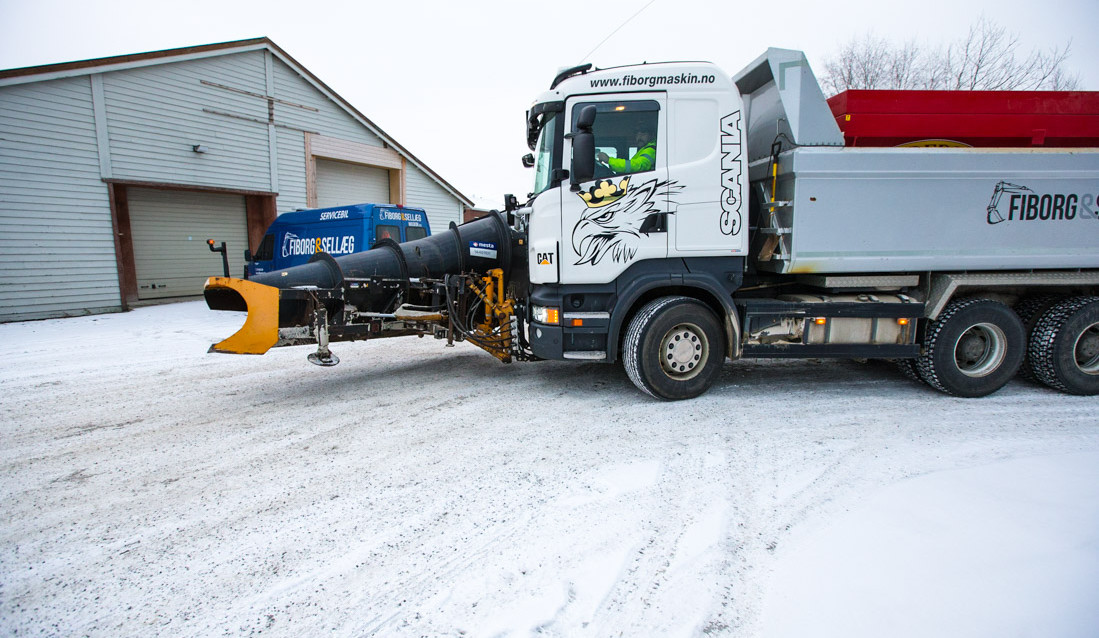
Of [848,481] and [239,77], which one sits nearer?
[848,481]

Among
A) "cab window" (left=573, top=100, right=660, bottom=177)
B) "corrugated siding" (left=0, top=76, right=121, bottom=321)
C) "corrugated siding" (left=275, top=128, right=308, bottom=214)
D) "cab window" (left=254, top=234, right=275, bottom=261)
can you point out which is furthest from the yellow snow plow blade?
"corrugated siding" (left=275, top=128, right=308, bottom=214)

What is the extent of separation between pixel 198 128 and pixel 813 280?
14868 mm

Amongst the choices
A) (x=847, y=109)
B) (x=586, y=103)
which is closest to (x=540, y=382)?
(x=586, y=103)

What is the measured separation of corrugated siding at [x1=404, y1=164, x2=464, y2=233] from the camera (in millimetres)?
19281

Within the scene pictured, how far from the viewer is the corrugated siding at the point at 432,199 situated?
19281 millimetres

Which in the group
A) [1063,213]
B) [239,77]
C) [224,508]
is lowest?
[224,508]

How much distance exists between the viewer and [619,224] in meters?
4.80

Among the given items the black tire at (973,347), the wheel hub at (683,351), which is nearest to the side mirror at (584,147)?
the wheel hub at (683,351)

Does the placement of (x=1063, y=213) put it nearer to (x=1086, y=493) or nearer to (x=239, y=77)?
(x=1086, y=493)

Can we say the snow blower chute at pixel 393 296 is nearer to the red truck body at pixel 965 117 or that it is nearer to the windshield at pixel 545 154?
the windshield at pixel 545 154

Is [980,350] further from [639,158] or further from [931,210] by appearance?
[639,158]

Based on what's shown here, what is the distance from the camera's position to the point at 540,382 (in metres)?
5.91

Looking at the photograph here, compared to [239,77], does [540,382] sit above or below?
below

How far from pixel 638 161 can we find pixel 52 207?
1331cm
